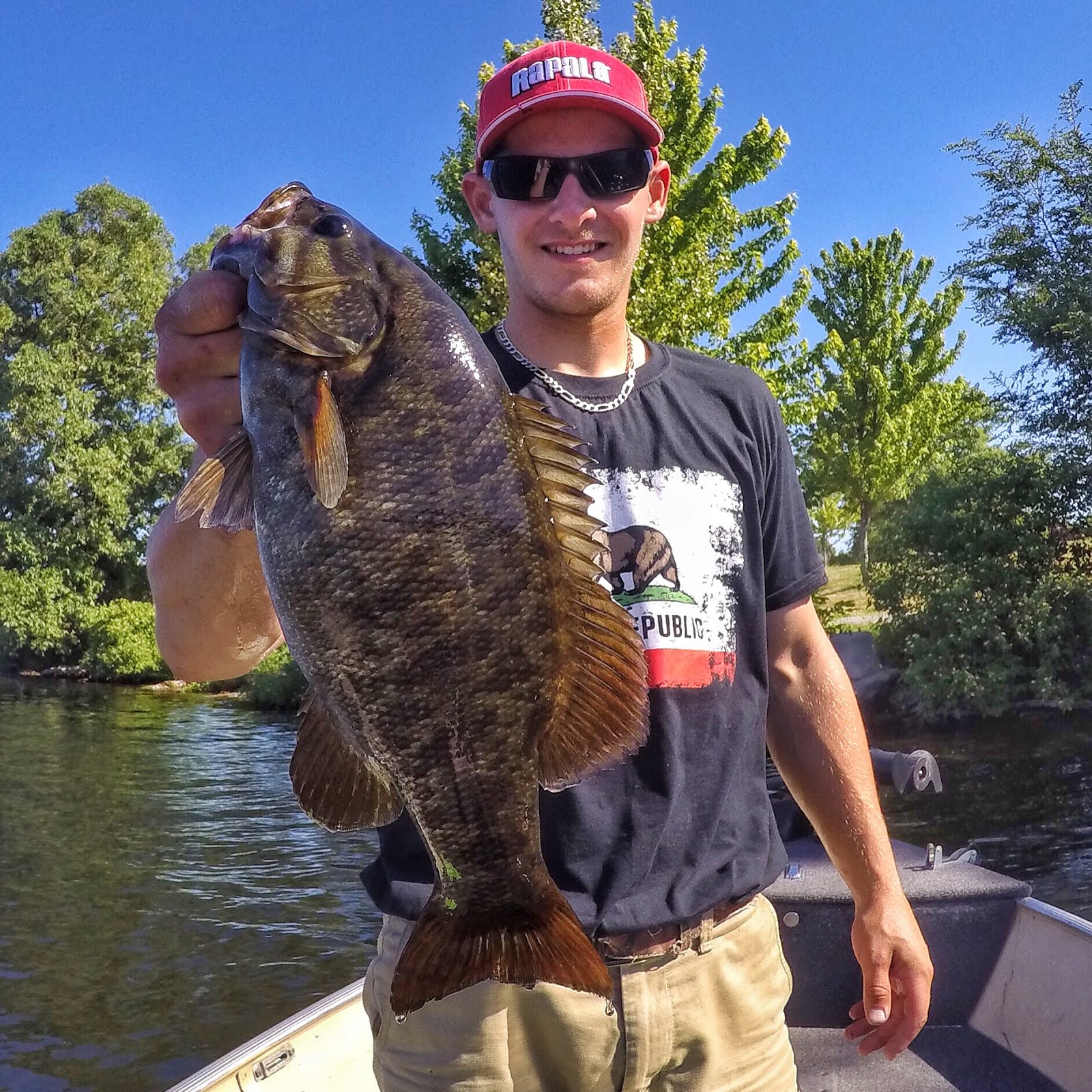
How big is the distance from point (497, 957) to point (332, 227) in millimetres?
1382

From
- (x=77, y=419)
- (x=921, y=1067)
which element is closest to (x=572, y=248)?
(x=921, y=1067)

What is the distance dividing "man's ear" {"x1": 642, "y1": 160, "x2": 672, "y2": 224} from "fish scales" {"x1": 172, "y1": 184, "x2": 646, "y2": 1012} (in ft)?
3.47

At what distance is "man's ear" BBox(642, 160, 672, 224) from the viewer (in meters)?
2.73

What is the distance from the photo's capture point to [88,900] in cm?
1259

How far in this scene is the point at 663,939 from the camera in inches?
89.1

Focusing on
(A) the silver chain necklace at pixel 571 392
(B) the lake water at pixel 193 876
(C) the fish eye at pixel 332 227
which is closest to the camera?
(C) the fish eye at pixel 332 227

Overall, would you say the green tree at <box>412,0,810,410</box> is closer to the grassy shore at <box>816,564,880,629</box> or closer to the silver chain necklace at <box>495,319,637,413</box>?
the grassy shore at <box>816,564,880,629</box>

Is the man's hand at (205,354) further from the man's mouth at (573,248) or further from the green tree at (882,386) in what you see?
the green tree at (882,386)

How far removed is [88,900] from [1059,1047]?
37.9ft

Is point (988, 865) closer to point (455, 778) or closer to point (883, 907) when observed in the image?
point (883, 907)

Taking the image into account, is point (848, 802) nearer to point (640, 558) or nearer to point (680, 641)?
point (680, 641)

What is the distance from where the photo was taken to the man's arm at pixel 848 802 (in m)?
2.57

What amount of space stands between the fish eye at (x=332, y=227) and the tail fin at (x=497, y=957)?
1.27m

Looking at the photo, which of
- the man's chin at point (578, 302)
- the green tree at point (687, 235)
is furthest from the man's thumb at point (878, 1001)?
the green tree at point (687, 235)
